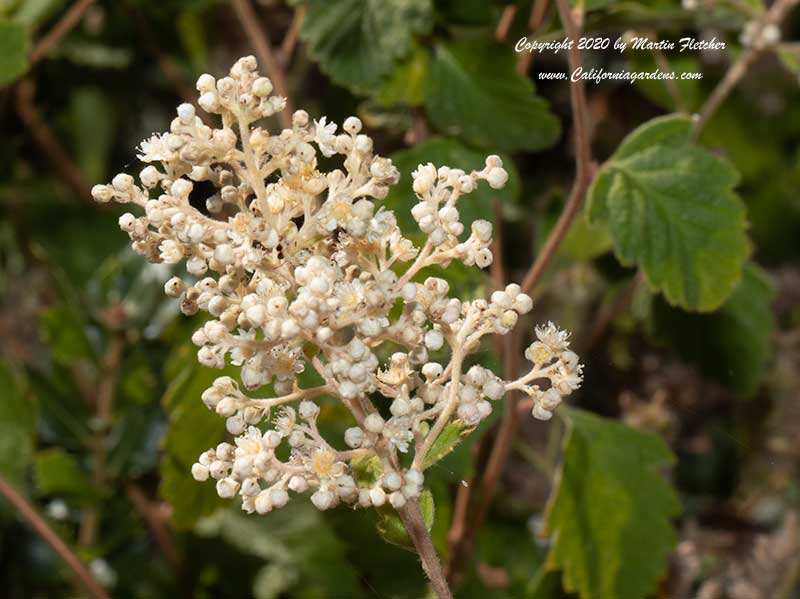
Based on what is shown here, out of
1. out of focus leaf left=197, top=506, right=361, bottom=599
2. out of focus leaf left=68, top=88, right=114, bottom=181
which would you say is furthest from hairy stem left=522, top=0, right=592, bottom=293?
out of focus leaf left=68, top=88, right=114, bottom=181

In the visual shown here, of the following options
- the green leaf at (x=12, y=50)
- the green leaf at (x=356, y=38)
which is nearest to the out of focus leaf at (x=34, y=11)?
the green leaf at (x=12, y=50)

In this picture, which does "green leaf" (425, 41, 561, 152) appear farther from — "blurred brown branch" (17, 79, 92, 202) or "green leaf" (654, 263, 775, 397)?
"blurred brown branch" (17, 79, 92, 202)

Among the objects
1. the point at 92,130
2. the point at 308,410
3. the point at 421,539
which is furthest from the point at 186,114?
the point at 92,130

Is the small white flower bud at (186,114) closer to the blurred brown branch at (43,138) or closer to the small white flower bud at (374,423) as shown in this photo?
the small white flower bud at (374,423)

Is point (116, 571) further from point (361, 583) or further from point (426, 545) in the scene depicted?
point (426, 545)

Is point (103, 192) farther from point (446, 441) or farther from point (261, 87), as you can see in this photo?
A: point (446, 441)

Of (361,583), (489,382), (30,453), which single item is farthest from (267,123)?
(489,382)
